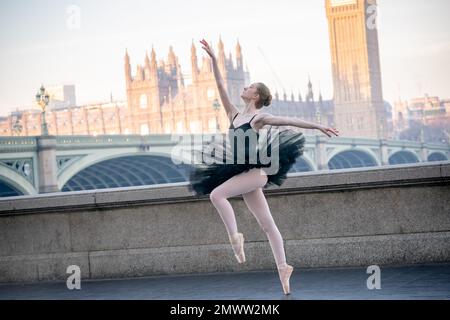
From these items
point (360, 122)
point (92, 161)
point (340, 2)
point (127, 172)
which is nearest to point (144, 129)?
point (360, 122)

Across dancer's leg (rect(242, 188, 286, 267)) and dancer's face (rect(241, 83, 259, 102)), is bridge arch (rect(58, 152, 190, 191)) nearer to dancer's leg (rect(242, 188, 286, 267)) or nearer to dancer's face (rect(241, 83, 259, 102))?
dancer's face (rect(241, 83, 259, 102))

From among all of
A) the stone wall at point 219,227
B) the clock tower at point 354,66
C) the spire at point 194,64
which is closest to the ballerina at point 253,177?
the stone wall at point 219,227

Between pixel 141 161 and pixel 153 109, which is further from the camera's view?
pixel 153 109

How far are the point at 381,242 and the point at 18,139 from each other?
37219 millimetres

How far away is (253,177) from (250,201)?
0.52 feet

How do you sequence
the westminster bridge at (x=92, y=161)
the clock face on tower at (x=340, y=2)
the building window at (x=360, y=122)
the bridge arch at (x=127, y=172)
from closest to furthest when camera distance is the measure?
the westminster bridge at (x=92, y=161) < the bridge arch at (x=127, y=172) < the building window at (x=360, y=122) < the clock face on tower at (x=340, y=2)

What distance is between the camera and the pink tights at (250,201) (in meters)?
6.16

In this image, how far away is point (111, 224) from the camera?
9055 mm

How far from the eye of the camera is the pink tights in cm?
616

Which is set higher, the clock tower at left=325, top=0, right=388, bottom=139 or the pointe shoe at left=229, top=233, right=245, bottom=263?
the clock tower at left=325, top=0, right=388, bottom=139

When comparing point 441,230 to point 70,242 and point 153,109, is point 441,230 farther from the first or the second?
point 153,109

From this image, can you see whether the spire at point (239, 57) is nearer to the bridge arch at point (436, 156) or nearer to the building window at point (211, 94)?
the building window at point (211, 94)

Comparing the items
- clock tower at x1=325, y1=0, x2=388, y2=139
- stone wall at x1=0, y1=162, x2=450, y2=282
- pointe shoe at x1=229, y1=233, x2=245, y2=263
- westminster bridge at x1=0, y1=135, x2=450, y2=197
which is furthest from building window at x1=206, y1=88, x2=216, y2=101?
pointe shoe at x1=229, y1=233, x2=245, y2=263

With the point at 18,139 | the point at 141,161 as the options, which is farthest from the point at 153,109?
the point at 18,139
